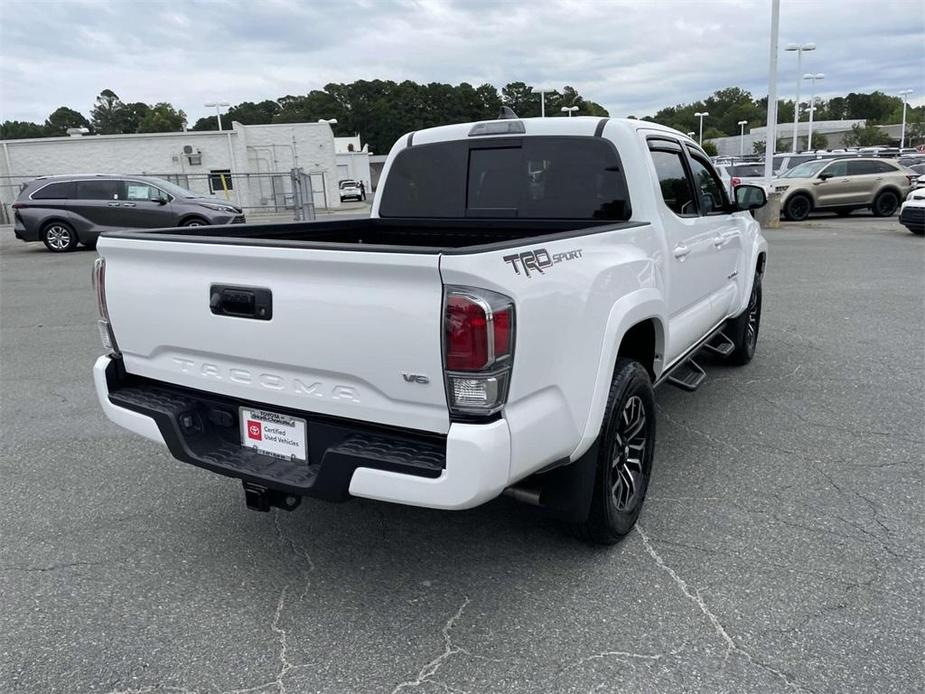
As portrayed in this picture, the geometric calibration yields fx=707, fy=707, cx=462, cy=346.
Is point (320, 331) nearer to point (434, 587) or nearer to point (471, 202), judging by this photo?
point (434, 587)

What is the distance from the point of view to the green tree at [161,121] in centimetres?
10338

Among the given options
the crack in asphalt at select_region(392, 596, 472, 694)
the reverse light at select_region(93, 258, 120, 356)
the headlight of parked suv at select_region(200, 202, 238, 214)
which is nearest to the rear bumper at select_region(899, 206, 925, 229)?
the headlight of parked suv at select_region(200, 202, 238, 214)

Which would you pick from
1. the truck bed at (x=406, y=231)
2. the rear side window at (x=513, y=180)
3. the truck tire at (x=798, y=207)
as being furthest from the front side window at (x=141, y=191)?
the truck tire at (x=798, y=207)

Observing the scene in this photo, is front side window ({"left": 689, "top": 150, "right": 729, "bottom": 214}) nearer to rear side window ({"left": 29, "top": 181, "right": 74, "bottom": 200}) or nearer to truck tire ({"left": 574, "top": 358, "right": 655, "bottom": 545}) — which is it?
truck tire ({"left": 574, "top": 358, "right": 655, "bottom": 545})

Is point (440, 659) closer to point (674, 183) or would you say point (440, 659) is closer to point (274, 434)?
point (274, 434)

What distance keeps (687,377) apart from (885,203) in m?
19.9

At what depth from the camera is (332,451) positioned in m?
2.56

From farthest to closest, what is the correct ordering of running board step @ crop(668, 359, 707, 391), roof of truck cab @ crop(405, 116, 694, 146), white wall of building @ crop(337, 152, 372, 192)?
→ 1. white wall of building @ crop(337, 152, 372, 192)
2. running board step @ crop(668, 359, 707, 391)
3. roof of truck cab @ crop(405, 116, 694, 146)

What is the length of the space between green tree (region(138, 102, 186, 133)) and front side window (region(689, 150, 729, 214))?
356ft

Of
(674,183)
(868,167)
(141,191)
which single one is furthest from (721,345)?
(868,167)

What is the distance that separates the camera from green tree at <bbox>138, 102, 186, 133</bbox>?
103 metres

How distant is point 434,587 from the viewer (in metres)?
3.05

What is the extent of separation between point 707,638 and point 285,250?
2.14 m

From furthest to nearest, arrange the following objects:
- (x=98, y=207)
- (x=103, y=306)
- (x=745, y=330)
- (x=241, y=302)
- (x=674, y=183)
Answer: (x=98, y=207) → (x=745, y=330) → (x=674, y=183) → (x=103, y=306) → (x=241, y=302)
